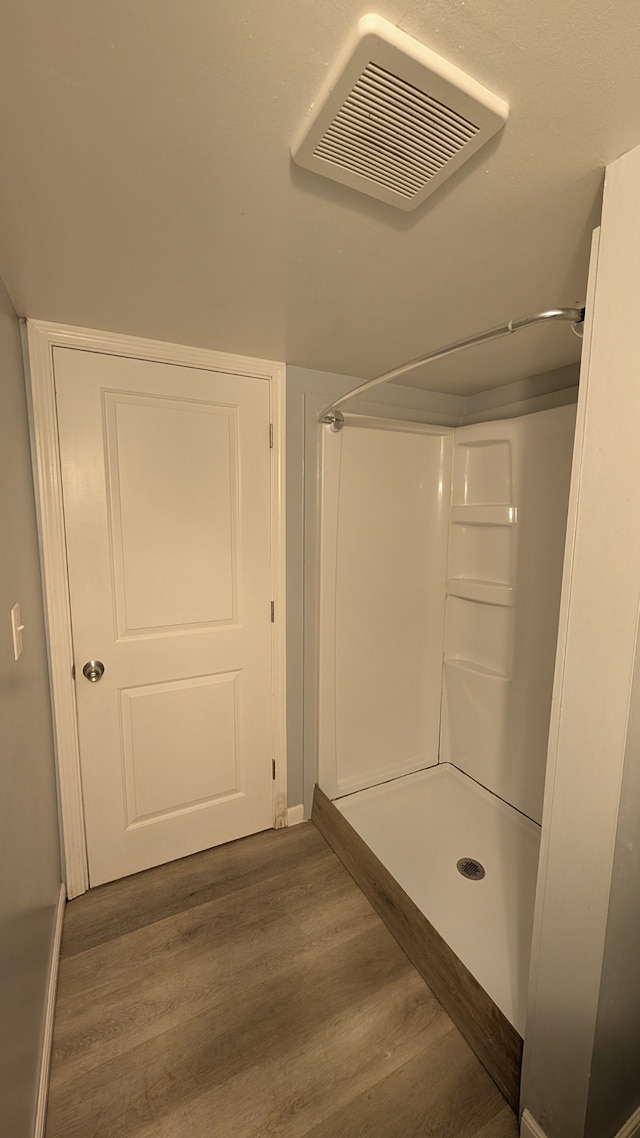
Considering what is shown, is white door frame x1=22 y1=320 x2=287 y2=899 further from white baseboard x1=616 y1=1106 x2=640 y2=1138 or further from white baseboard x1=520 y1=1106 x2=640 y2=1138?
white baseboard x1=616 y1=1106 x2=640 y2=1138

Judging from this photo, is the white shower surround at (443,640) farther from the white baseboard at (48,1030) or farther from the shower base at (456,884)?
the white baseboard at (48,1030)

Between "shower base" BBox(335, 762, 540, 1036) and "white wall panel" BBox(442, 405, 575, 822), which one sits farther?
"white wall panel" BBox(442, 405, 575, 822)

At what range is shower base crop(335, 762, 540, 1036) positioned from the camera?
1.48 meters

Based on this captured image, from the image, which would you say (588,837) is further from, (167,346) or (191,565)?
(167,346)

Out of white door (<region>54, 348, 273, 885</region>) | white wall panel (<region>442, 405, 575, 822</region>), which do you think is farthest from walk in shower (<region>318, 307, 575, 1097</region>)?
white door (<region>54, 348, 273, 885</region>)

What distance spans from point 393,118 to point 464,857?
2392 mm

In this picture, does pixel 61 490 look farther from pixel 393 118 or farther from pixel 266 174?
pixel 393 118

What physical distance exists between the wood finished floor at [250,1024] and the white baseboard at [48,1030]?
0.03 m

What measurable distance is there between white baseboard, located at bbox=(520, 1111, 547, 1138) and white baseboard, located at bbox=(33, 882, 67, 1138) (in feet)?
3.77

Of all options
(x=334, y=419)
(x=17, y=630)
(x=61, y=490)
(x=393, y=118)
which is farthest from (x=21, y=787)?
(x=334, y=419)

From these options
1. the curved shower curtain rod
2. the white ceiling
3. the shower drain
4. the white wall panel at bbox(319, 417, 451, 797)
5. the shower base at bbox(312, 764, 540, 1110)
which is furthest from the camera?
the white wall panel at bbox(319, 417, 451, 797)

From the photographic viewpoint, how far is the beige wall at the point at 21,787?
3.00 feet

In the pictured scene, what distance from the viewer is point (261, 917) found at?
164 cm

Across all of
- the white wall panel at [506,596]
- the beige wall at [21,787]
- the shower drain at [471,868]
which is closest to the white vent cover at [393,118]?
the beige wall at [21,787]
